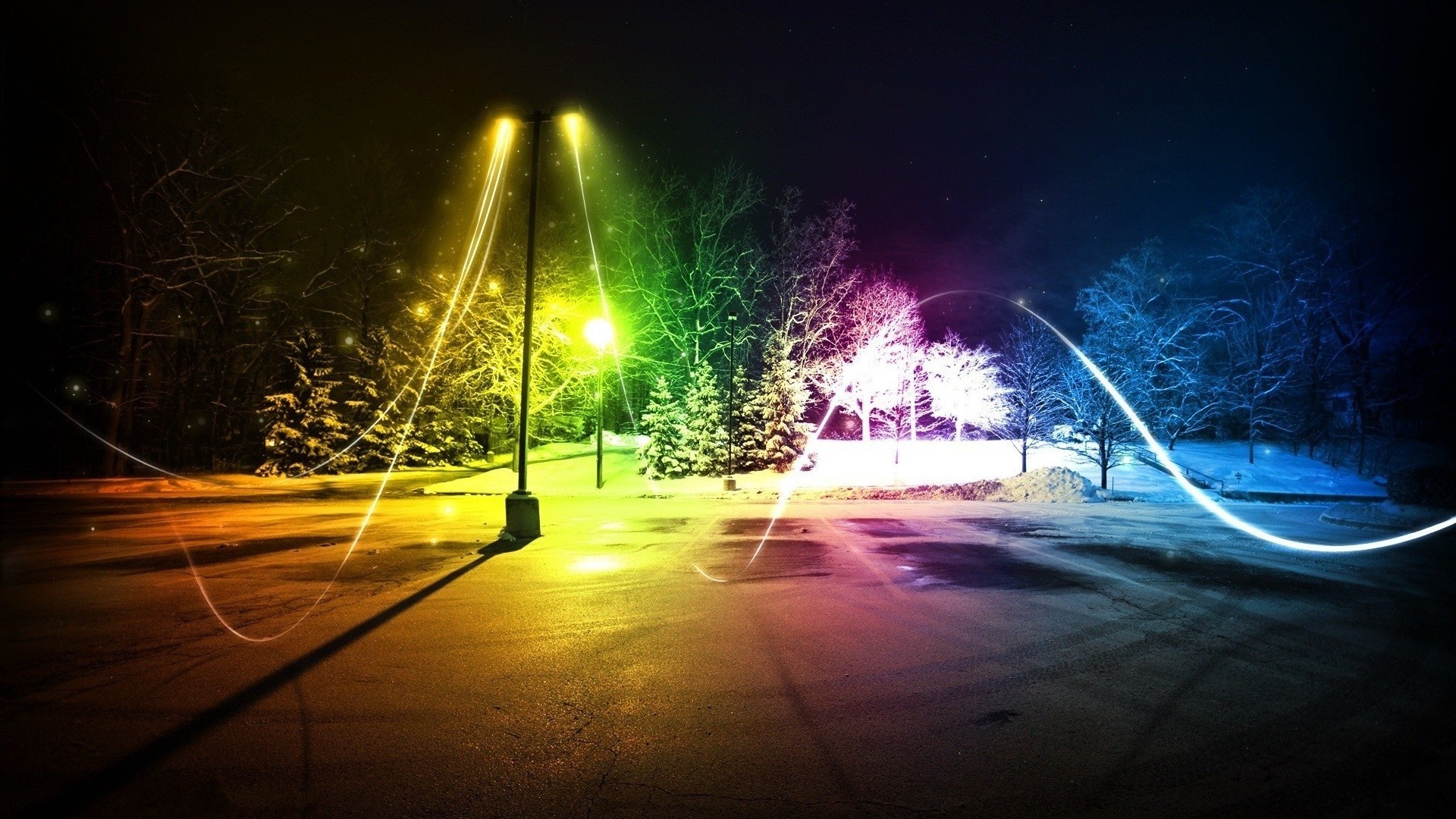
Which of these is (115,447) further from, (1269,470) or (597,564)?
(1269,470)

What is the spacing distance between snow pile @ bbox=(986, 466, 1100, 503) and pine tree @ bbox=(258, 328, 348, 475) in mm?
27864

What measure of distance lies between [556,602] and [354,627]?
209 centimetres

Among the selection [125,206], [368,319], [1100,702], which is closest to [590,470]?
[368,319]

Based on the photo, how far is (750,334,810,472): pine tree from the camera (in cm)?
2769

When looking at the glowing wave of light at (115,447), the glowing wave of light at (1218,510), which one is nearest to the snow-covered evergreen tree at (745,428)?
the glowing wave of light at (1218,510)

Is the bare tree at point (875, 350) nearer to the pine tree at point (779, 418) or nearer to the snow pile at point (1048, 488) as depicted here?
the pine tree at point (779, 418)

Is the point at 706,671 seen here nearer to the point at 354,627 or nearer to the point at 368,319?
the point at 354,627

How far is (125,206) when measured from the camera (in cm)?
2548

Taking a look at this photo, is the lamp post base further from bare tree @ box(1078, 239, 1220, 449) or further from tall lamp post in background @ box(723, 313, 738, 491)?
bare tree @ box(1078, 239, 1220, 449)

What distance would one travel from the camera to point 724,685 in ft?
17.1

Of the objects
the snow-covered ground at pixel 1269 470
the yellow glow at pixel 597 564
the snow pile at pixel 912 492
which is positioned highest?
the snow-covered ground at pixel 1269 470

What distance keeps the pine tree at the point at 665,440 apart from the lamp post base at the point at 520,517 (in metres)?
14.1

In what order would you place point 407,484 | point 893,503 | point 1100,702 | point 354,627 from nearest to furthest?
1. point 1100,702
2. point 354,627
3. point 893,503
4. point 407,484

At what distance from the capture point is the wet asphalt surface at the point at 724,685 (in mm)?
3699
